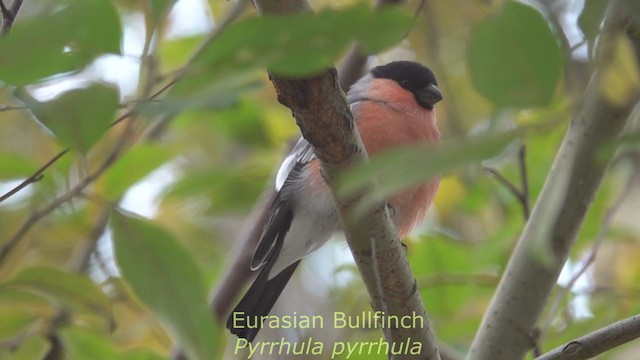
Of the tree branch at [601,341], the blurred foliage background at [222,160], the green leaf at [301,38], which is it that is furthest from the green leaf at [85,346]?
the green leaf at [301,38]

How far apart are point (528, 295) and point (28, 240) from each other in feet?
6.04

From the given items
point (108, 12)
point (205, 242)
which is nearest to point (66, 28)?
point (108, 12)

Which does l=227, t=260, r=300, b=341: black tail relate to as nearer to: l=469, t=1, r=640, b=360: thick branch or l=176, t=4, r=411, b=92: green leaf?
l=469, t=1, r=640, b=360: thick branch

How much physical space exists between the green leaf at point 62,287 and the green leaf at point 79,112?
2.68ft

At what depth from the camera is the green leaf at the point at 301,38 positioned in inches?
35.7

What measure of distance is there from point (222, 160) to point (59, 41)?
3.69 metres

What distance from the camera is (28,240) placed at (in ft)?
10.7

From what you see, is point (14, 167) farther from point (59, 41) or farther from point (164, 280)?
point (59, 41)

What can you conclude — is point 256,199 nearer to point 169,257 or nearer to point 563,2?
point 563,2

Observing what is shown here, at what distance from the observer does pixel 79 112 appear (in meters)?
1.15

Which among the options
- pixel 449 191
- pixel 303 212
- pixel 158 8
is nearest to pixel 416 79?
pixel 449 191

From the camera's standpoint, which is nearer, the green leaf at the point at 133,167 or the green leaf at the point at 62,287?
the green leaf at the point at 62,287

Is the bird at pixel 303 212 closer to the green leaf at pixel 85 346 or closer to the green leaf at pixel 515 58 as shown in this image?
the green leaf at pixel 85 346

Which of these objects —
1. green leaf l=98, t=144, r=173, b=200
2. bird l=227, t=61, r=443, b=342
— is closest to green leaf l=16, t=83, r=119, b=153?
green leaf l=98, t=144, r=173, b=200
